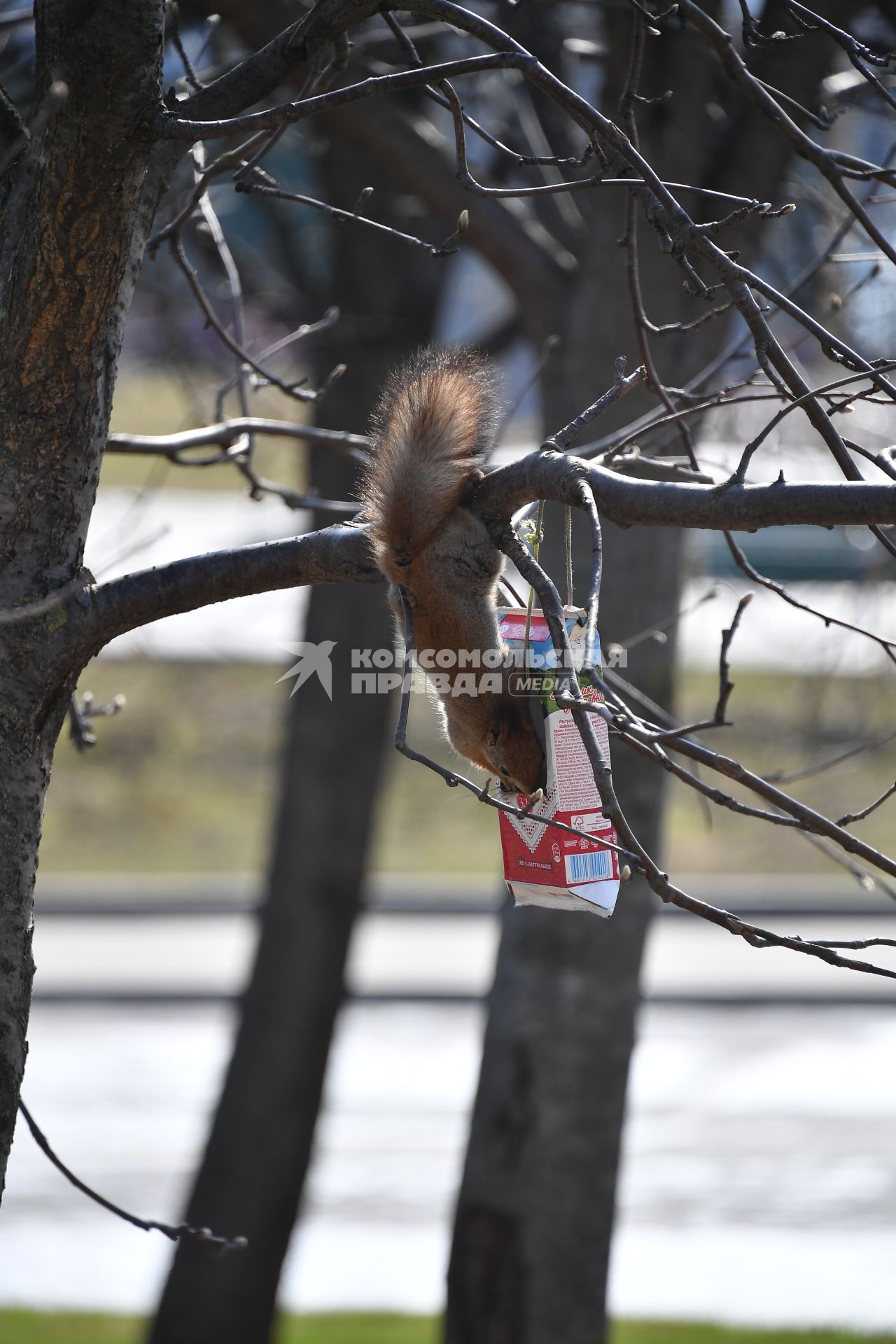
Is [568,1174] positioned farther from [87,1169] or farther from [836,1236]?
[87,1169]

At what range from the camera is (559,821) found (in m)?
1.71

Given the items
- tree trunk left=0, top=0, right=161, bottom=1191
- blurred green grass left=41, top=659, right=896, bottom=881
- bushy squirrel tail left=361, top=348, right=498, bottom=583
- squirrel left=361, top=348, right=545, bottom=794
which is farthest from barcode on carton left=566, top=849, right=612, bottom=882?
blurred green grass left=41, top=659, right=896, bottom=881

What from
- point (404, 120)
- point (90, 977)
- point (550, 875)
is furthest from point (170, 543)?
point (550, 875)

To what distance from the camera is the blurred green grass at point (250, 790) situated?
12672 millimetres

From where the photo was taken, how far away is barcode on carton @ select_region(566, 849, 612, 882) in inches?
66.5

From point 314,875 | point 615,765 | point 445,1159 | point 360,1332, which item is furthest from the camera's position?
point 445,1159

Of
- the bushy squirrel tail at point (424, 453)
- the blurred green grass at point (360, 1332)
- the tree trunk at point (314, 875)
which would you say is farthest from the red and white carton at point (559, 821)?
the blurred green grass at point (360, 1332)

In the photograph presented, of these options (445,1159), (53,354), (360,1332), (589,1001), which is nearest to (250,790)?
(445,1159)

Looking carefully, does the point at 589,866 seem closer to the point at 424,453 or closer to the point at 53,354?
the point at 424,453

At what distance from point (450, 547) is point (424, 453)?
0.42 ft

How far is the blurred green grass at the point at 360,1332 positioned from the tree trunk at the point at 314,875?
362 mm

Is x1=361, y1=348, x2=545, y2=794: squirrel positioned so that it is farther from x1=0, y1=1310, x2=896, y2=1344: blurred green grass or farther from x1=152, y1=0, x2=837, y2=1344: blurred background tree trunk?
x1=0, y1=1310, x2=896, y2=1344: blurred green grass

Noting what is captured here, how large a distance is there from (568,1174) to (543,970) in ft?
1.82

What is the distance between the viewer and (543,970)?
3641 millimetres
